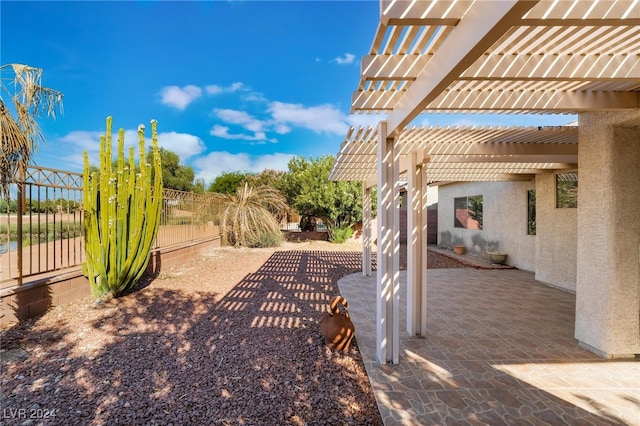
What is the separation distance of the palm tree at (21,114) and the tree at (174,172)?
88.6 feet

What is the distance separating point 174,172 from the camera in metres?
29.1

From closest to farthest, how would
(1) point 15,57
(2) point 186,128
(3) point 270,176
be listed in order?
(1) point 15,57 → (3) point 270,176 → (2) point 186,128

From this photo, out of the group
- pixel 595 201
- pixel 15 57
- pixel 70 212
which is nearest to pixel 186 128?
pixel 70 212

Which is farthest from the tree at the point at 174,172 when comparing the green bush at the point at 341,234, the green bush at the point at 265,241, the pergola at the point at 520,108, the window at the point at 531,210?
the window at the point at 531,210

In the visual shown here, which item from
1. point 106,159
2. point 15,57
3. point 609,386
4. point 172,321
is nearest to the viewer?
point 609,386

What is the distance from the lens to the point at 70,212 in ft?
17.3

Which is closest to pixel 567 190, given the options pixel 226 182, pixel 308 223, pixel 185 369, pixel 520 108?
pixel 520 108

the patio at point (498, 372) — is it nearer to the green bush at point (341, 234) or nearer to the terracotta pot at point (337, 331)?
the terracotta pot at point (337, 331)

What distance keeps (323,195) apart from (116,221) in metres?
9.93

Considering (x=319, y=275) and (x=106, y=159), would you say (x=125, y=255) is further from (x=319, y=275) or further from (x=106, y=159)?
(x=319, y=275)

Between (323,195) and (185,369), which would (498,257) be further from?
(185,369)

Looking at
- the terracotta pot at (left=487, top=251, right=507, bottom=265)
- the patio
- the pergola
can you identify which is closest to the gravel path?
the patio

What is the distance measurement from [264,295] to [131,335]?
8.21 ft

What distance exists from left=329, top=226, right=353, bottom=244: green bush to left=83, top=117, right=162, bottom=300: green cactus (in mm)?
10009
